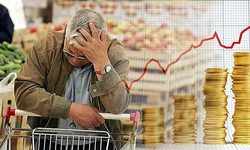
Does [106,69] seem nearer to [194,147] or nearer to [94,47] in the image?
[94,47]

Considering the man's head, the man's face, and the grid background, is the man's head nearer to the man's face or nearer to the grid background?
the man's face

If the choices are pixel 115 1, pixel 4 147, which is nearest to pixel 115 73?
pixel 4 147

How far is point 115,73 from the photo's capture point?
2.06m

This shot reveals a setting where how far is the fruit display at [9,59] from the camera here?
149 inches

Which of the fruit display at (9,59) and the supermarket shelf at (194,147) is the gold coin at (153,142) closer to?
the supermarket shelf at (194,147)

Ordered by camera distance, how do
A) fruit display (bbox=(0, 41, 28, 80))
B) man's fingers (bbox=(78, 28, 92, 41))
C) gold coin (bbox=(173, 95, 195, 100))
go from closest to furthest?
1. man's fingers (bbox=(78, 28, 92, 41))
2. gold coin (bbox=(173, 95, 195, 100))
3. fruit display (bbox=(0, 41, 28, 80))

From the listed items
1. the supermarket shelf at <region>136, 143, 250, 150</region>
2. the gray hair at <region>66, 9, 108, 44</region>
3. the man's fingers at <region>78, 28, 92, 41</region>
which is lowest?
the supermarket shelf at <region>136, 143, 250, 150</region>

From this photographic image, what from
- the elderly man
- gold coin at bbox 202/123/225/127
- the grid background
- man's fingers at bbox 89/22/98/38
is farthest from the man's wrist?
gold coin at bbox 202/123/225/127

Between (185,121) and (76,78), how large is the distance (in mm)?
659

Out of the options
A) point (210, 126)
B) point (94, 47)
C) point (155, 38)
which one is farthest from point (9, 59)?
point (94, 47)

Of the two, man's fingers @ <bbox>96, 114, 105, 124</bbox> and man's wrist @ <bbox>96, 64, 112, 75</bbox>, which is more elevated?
man's wrist @ <bbox>96, 64, 112, 75</bbox>

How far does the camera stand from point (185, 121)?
2545 mm

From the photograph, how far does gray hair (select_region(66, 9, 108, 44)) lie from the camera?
2013 mm

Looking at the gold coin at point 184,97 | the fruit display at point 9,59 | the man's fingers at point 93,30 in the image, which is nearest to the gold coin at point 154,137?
the gold coin at point 184,97
